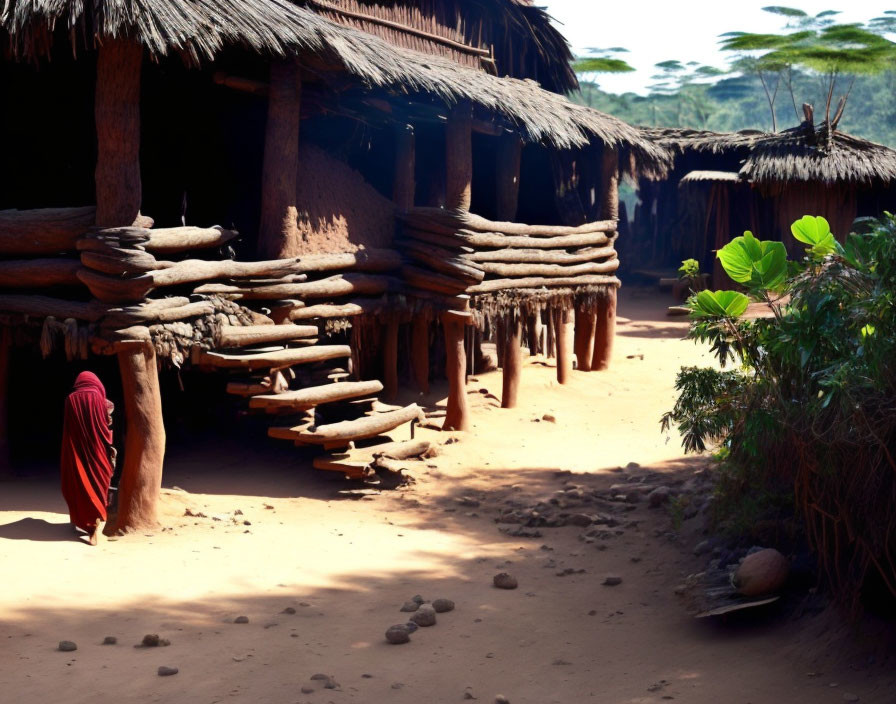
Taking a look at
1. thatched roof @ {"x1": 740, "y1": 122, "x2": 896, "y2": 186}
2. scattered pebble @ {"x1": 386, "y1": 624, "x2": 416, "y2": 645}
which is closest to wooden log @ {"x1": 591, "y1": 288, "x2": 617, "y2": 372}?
thatched roof @ {"x1": 740, "y1": 122, "x2": 896, "y2": 186}

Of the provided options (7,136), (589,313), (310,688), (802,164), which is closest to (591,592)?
(310,688)

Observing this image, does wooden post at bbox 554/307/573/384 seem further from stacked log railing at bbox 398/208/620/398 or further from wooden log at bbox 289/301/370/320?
wooden log at bbox 289/301/370/320

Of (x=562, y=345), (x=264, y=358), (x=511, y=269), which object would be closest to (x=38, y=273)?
(x=264, y=358)

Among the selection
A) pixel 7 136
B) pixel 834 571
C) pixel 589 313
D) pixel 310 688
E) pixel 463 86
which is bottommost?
pixel 310 688

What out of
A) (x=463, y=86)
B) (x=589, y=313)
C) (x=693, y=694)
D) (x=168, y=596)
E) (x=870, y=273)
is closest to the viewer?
(x=693, y=694)

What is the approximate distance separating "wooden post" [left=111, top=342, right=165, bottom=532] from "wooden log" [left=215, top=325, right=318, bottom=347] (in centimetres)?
74

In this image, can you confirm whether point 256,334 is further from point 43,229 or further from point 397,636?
point 397,636

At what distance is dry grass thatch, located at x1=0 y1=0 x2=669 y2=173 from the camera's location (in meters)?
7.30

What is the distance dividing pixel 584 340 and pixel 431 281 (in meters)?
4.35

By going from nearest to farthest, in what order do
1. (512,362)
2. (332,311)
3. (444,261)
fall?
(332,311) → (444,261) → (512,362)

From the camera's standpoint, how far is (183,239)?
8.28m

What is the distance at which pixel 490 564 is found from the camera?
7.38m

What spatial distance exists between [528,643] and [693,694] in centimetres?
114

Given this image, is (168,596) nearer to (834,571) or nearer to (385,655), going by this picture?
(385,655)
